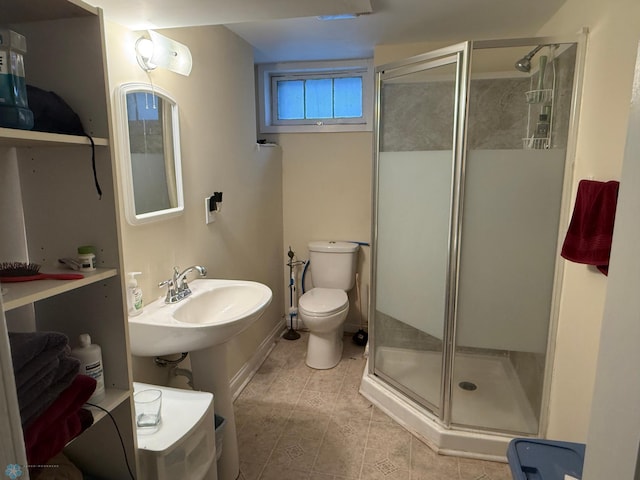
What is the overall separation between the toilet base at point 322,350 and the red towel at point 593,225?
1.73 metres

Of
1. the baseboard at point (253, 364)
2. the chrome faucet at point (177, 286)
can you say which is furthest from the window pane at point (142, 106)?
the baseboard at point (253, 364)

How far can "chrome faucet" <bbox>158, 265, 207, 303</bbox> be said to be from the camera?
182 centimetres

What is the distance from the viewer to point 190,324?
157 cm

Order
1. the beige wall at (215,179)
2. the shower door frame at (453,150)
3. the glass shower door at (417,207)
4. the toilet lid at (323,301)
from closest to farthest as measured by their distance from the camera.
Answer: the beige wall at (215,179)
the shower door frame at (453,150)
the glass shower door at (417,207)
the toilet lid at (323,301)

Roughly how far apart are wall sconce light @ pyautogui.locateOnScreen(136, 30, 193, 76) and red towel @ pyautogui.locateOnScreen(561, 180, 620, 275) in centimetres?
173

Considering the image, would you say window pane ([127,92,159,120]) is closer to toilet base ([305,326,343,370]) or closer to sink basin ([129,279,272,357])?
sink basin ([129,279,272,357])

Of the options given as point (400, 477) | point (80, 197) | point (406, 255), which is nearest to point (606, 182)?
point (406, 255)

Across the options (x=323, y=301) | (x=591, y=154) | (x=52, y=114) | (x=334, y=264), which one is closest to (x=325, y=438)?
(x=323, y=301)

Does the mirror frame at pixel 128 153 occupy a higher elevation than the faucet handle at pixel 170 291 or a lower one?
higher

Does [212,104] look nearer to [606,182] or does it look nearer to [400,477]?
[606,182]

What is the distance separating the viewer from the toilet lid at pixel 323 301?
282 cm

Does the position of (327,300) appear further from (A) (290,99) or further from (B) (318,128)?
(A) (290,99)

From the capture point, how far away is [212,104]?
2256mm

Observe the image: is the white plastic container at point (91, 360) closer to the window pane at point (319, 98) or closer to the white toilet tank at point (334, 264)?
the white toilet tank at point (334, 264)
